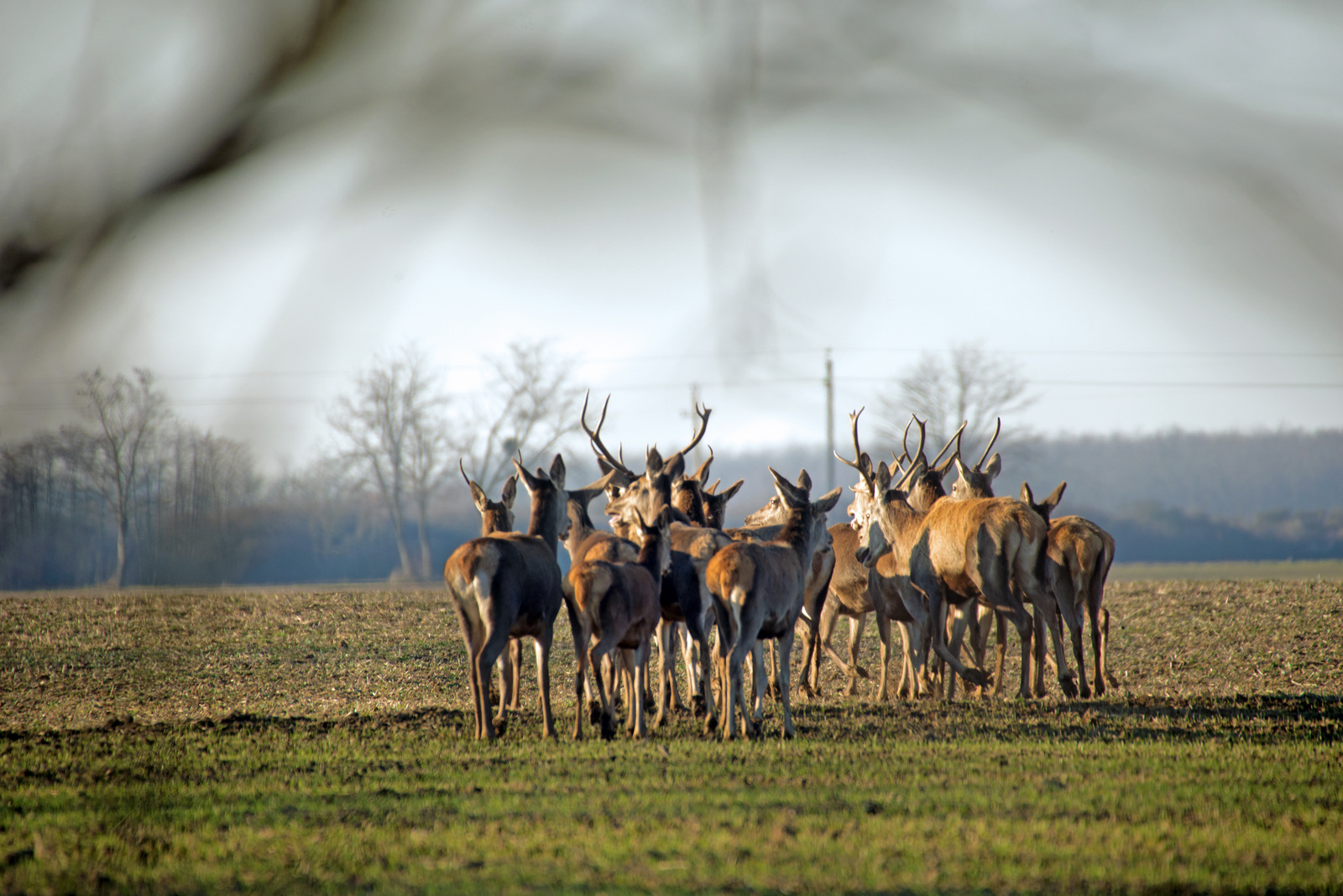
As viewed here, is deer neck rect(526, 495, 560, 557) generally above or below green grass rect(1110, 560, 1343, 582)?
above

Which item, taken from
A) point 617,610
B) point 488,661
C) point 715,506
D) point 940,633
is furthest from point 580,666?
point 940,633

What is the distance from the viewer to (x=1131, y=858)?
6.31m

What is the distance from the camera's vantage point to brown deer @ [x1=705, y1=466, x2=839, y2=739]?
11.2 m

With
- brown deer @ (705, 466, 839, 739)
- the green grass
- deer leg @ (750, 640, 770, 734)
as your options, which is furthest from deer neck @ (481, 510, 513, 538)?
the green grass

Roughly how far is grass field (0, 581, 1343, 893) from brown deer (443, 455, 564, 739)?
23.1 inches

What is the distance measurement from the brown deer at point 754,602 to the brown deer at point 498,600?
73.3 inches

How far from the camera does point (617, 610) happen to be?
36.3 ft

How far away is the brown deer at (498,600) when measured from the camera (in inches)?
437

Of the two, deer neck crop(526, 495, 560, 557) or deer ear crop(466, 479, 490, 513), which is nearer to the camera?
deer neck crop(526, 495, 560, 557)

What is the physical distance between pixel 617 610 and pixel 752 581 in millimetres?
1433

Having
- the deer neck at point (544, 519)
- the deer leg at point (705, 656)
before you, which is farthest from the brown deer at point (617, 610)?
the deer neck at point (544, 519)

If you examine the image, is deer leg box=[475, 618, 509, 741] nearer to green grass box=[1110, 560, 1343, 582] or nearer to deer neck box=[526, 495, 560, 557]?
deer neck box=[526, 495, 560, 557]

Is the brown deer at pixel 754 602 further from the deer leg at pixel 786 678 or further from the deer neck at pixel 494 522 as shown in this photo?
the deer neck at pixel 494 522

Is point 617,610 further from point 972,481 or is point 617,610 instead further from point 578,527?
point 972,481
